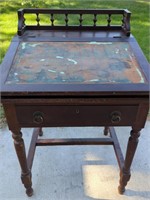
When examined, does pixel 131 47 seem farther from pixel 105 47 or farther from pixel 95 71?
pixel 95 71

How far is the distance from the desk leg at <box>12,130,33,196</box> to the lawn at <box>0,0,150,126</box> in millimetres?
1782

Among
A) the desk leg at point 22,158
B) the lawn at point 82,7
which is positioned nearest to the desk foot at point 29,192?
the desk leg at point 22,158

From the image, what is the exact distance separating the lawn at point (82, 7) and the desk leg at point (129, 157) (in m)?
1.81

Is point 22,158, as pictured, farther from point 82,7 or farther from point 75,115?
point 82,7

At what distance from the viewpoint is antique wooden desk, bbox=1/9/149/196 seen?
1030 millimetres

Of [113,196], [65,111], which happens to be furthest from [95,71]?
[113,196]

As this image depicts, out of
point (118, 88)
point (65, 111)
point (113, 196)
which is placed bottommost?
point (113, 196)

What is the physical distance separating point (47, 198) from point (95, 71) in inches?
32.7

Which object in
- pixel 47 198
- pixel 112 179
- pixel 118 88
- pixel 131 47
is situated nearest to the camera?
pixel 118 88

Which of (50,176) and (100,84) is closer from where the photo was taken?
(100,84)

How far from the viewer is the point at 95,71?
1.15 metres

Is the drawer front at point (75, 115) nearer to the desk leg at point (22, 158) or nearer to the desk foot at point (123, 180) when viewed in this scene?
the desk leg at point (22, 158)

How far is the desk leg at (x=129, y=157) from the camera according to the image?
1.23m

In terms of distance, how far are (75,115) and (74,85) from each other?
5.8 inches
